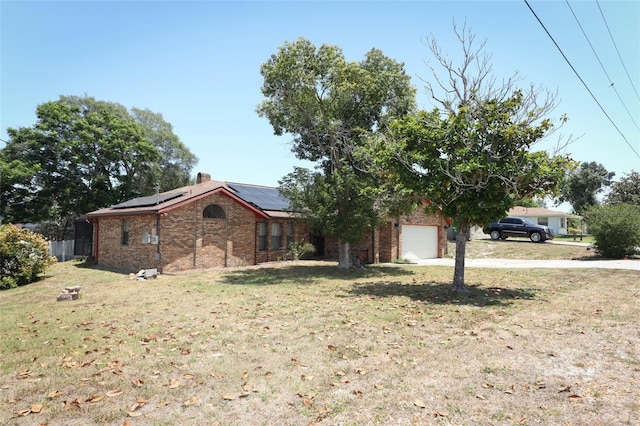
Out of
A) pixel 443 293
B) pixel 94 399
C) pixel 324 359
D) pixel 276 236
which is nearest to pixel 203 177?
pixel 276 236

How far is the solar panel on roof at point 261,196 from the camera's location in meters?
21.9

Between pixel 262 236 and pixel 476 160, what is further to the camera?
pixel 262 236

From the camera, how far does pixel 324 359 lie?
17.6 feet

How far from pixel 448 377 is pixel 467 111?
8.37 metres

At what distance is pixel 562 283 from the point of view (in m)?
12.5

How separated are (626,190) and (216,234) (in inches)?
1587

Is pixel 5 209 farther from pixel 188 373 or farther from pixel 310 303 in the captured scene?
pixel 188 373

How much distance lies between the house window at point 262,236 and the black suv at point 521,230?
667 inches

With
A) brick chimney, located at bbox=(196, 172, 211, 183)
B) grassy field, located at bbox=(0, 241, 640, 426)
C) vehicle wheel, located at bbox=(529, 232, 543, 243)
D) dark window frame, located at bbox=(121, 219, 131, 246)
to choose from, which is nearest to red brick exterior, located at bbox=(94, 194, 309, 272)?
dark window frame, located at bbox=(121, 219, 131, 246)

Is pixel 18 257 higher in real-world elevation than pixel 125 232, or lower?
lower

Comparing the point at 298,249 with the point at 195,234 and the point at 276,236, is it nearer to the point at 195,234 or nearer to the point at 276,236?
the point at 276,236

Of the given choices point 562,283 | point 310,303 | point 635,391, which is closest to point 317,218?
point 310,303

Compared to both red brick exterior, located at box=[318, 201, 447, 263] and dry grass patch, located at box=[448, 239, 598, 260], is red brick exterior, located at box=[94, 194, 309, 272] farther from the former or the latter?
dry grass patch, located at box=[448, 239, 598, 260]

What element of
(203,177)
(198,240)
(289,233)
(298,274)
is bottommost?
(298,274)
